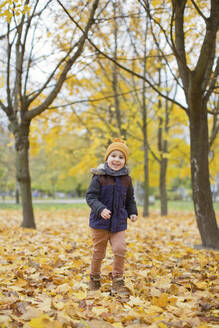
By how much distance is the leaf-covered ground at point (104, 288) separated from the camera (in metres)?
2.15

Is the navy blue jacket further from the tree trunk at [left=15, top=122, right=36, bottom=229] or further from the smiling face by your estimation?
the tree trunk at [left=15, top=122, right=36, bottom=229]

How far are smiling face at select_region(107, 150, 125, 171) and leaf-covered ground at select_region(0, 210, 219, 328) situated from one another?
47.6 inches

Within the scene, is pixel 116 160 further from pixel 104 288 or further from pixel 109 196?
pixel 104 288

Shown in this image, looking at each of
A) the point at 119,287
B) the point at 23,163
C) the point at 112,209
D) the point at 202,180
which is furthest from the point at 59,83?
the point at 119,287

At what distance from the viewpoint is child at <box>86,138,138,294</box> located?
3.18m

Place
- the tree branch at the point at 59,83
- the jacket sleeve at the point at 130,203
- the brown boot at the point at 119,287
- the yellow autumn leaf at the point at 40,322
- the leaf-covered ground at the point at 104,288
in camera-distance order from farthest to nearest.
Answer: the tree branch at the point at 59,83 → the jacket sleeve at the point at 130,203 → the brown boot at the point at 119,287 → the leaf-covered ground at the point at 104,288 → the yellow autumn leaf at the point at 40,322

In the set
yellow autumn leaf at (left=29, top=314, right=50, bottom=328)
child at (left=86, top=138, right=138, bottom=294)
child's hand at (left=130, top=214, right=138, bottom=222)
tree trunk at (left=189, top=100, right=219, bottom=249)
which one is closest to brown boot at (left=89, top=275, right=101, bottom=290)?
child at (left=86, top=138, right=138, bottom=294)

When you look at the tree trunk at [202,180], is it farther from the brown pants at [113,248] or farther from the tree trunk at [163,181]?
the tree trunk at [163,181]

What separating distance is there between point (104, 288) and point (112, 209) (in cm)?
81

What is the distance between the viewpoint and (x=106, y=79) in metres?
11.5

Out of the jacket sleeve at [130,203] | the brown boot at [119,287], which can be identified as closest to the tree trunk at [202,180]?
the jacket sleeve at [130,203]

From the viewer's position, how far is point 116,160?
334cm

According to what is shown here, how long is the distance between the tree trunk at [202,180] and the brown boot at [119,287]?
8.22ft

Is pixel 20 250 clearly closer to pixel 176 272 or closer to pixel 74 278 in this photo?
pixel 74 278
